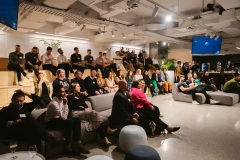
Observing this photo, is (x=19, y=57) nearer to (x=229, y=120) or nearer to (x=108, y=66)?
(x=108, y=66)

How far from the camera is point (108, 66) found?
890 centimetres

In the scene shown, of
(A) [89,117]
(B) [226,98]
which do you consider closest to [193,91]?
(B) [226,98]

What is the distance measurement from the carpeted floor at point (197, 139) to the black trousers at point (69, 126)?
0.32 m

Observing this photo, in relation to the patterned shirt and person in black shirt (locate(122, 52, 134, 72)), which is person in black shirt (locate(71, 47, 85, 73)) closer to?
the patterned shirt

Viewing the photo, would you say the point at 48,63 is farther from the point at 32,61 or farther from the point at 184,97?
the point at 184,97

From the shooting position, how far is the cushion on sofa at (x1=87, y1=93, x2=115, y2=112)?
425 cm

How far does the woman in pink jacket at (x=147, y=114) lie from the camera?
146 inches

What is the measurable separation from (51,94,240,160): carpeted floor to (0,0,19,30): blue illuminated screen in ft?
7.39

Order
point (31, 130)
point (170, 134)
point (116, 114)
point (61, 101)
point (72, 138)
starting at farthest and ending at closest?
point (170, 134) < point (116, 114) < point (61, 101) < point (72, 138) < point (31, 130)

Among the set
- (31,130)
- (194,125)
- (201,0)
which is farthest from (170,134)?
(201,0)

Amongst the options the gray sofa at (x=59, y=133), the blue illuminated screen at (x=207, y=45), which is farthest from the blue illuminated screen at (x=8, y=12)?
the blue illuminated screen at (x=207, y=45)

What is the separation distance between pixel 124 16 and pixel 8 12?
742 cm

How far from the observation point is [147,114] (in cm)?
377

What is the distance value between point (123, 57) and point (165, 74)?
102 inches
